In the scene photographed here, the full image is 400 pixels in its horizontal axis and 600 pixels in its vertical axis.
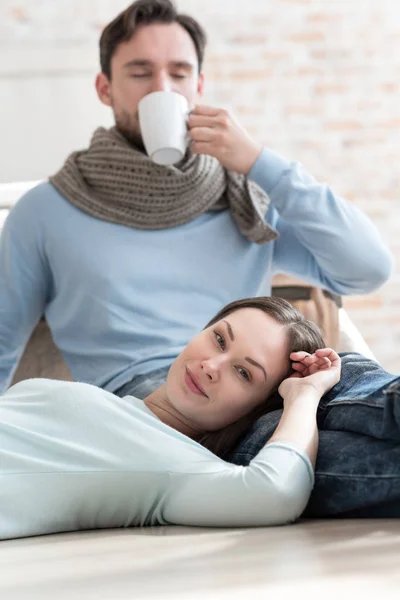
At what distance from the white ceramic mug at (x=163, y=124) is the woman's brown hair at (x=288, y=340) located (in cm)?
50

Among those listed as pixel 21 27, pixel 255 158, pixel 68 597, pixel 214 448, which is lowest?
pixel 214 448

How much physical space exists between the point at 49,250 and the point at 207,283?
0.32 meters

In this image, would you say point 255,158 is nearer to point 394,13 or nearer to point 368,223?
point 368,223

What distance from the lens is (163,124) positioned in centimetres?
164

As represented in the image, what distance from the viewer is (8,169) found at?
326 centimetres

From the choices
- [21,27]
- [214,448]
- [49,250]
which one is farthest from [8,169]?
[214,448]

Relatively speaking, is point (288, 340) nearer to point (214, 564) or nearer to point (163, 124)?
point (214, 564)

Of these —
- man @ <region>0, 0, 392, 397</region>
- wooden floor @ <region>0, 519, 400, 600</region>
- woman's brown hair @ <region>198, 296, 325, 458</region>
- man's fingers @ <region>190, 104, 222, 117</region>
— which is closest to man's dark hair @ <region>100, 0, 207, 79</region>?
man @ <region>0, 0, 392, 397</region>

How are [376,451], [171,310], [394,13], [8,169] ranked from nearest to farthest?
[376,451] → [171,310] → [8,169] → [394,13]

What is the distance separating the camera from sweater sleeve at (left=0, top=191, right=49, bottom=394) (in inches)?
67.9

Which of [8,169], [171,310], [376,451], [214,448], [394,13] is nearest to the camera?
[376,451]

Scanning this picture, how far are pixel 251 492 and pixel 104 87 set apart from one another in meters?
1.21

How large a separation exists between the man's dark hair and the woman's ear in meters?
0.02

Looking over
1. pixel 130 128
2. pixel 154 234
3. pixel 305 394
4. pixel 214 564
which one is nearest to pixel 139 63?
pixel 130 128
